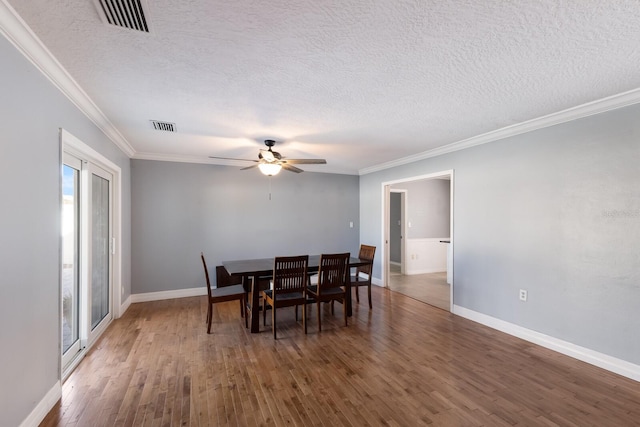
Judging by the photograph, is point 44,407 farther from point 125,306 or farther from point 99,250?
point 125,306

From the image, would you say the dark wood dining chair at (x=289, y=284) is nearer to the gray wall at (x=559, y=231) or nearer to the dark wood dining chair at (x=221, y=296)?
the dark wood dining chair at (x=221, y=296)

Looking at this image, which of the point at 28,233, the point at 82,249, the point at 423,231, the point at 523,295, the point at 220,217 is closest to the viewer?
the point at 28,233

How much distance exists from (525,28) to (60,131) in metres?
3.29

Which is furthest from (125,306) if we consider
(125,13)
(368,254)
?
(125,13)

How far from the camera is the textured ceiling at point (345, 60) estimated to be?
5.03 ft

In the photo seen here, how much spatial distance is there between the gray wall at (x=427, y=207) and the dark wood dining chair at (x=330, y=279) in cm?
360

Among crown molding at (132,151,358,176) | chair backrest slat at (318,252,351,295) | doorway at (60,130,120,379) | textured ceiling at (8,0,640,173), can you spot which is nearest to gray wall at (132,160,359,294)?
crown molding at (132,151,358,176)

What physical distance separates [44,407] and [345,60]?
126 inches

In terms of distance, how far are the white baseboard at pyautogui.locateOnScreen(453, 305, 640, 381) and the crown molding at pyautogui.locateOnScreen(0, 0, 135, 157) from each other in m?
5.04

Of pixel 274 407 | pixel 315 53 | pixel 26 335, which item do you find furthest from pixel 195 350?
pixel 315 53

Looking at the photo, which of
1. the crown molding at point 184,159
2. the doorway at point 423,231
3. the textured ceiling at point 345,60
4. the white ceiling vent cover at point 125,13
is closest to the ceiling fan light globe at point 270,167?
the textured ceiling at point 345,60

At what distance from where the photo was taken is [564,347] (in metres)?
3.00

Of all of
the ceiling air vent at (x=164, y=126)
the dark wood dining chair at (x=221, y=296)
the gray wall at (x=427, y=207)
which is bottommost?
the dark wood dining chair at (x=221, y=296)

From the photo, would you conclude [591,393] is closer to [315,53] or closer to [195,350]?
[315,53]
